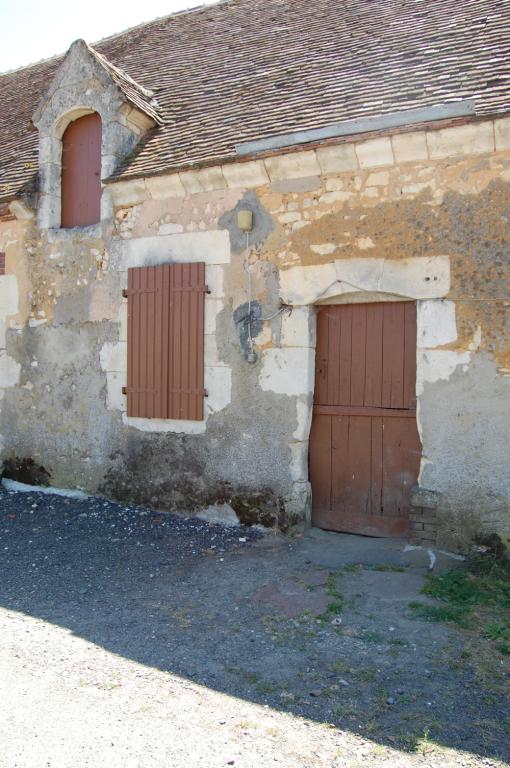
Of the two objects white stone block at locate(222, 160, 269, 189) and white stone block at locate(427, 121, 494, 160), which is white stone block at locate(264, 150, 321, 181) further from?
white stone block at locate(427, 121, 494, 160)

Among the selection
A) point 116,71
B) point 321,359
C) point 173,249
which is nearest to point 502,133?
point 321,359

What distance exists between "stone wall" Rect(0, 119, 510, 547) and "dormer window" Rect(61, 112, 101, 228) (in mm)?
306

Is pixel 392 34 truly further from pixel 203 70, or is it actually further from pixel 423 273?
pixel 423 273

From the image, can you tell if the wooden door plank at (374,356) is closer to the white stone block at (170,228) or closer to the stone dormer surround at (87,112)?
the white stone block at (170,228)

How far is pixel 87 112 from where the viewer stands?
7410 millimetres

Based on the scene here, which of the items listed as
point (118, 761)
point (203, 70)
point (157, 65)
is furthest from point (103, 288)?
point (118, 761)

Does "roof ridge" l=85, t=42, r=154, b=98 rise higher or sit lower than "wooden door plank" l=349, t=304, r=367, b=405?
higher

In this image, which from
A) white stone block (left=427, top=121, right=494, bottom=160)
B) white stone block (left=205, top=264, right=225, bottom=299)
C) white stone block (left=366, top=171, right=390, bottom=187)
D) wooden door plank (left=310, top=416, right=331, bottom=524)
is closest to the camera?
white stone block (left=427, top=121, right=494, bottom=160)

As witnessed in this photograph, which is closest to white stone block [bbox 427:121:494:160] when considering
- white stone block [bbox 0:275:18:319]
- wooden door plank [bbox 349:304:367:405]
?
wooden door plank [bbox 349:304:367:405]

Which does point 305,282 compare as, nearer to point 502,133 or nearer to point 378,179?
point 378,179

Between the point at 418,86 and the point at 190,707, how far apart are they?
514 centimetres

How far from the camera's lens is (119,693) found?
3154 millimetres

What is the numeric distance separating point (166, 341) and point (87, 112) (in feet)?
9.79

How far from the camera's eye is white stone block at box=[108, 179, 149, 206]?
21.9ft
